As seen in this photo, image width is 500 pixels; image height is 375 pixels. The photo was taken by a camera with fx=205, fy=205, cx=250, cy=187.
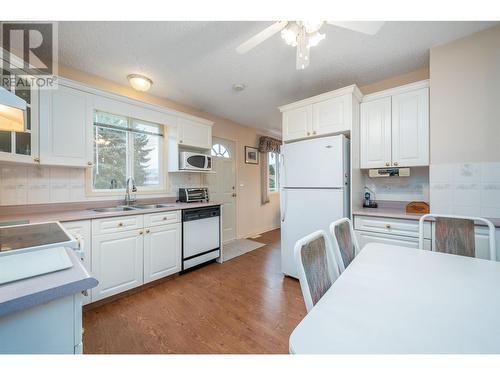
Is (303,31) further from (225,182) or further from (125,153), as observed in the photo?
(225,182)

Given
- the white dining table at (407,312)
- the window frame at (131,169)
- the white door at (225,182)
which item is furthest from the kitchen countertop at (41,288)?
the white door at (225,182)

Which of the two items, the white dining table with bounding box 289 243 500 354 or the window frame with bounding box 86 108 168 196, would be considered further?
the window frame with bounding box 86 108 168 196

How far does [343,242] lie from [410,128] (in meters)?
1.68

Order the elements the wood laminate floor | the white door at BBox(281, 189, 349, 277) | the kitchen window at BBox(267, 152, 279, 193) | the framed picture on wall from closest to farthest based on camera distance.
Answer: the wood laminate floor, the white door at BBox(281, 189, 349, 277), the framed picture on wall, the kitchen window at BBox(267, 152, 279, 193)

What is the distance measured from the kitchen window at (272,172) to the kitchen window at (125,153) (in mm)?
2755

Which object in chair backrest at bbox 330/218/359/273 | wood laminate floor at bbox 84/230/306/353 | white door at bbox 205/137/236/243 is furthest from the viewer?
white door at bbox 205/137/236/243

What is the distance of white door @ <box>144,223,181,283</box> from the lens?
87.5 inches

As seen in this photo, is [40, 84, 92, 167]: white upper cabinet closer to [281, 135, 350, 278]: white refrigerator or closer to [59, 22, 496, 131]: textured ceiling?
[59, 22, 496, 131]: textured ceiling

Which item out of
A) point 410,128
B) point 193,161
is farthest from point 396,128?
point 193,161

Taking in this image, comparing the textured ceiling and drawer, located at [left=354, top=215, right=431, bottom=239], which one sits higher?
the textured ceiling

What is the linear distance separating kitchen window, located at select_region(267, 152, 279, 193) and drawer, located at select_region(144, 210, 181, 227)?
9.59ft

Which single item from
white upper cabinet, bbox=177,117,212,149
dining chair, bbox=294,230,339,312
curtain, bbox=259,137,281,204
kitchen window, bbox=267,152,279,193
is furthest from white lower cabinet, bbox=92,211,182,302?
kitchen window, bbox=267,152,279,193
